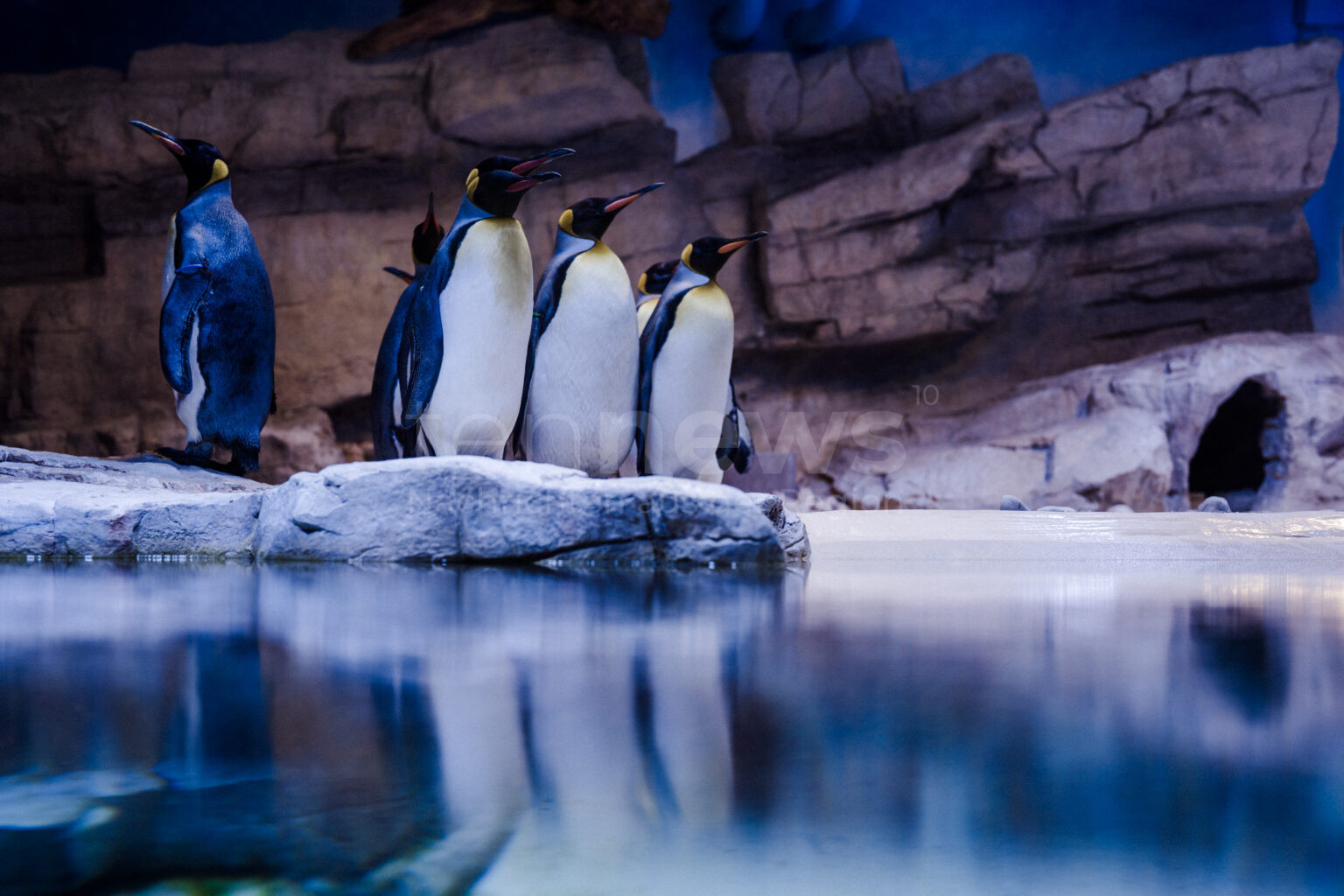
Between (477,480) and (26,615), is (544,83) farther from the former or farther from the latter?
(26,615)

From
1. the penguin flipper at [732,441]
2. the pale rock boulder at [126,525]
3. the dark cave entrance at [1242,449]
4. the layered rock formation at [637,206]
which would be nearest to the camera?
the pale rock boulder at [126,525]

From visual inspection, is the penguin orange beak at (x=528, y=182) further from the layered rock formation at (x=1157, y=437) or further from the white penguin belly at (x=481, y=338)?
the layered rock formation at (x=1157, y=437)

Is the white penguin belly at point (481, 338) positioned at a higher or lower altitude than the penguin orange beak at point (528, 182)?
lower

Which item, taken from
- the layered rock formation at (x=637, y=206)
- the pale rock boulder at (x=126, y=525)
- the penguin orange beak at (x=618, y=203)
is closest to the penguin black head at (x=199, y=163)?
the penguin orange beak at (x=618, y=203)

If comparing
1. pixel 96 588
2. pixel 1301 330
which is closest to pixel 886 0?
pixel 1301 330

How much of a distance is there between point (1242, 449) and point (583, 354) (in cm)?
672

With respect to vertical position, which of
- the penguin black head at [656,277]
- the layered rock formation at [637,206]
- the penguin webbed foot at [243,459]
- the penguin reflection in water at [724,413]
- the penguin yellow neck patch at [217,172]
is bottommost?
the penguin webbed foot at [243,459]

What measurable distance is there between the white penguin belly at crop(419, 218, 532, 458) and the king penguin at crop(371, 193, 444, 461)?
36 centimetres

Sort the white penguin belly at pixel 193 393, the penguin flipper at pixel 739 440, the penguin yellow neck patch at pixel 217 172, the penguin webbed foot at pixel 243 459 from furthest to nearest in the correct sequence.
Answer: the penguin flipper at pixel 739 440 < the penguin webbed foot at pixel 243 459 < the penguin yellow neck patch at pixel 217 172 < the white penguin belly at pixel 193 393

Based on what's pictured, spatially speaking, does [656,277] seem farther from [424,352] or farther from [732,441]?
[424,352]

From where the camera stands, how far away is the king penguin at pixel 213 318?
4066 mm

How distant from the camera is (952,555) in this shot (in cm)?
298

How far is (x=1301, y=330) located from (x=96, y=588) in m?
9.03

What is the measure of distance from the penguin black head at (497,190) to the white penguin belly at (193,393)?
1.55m
